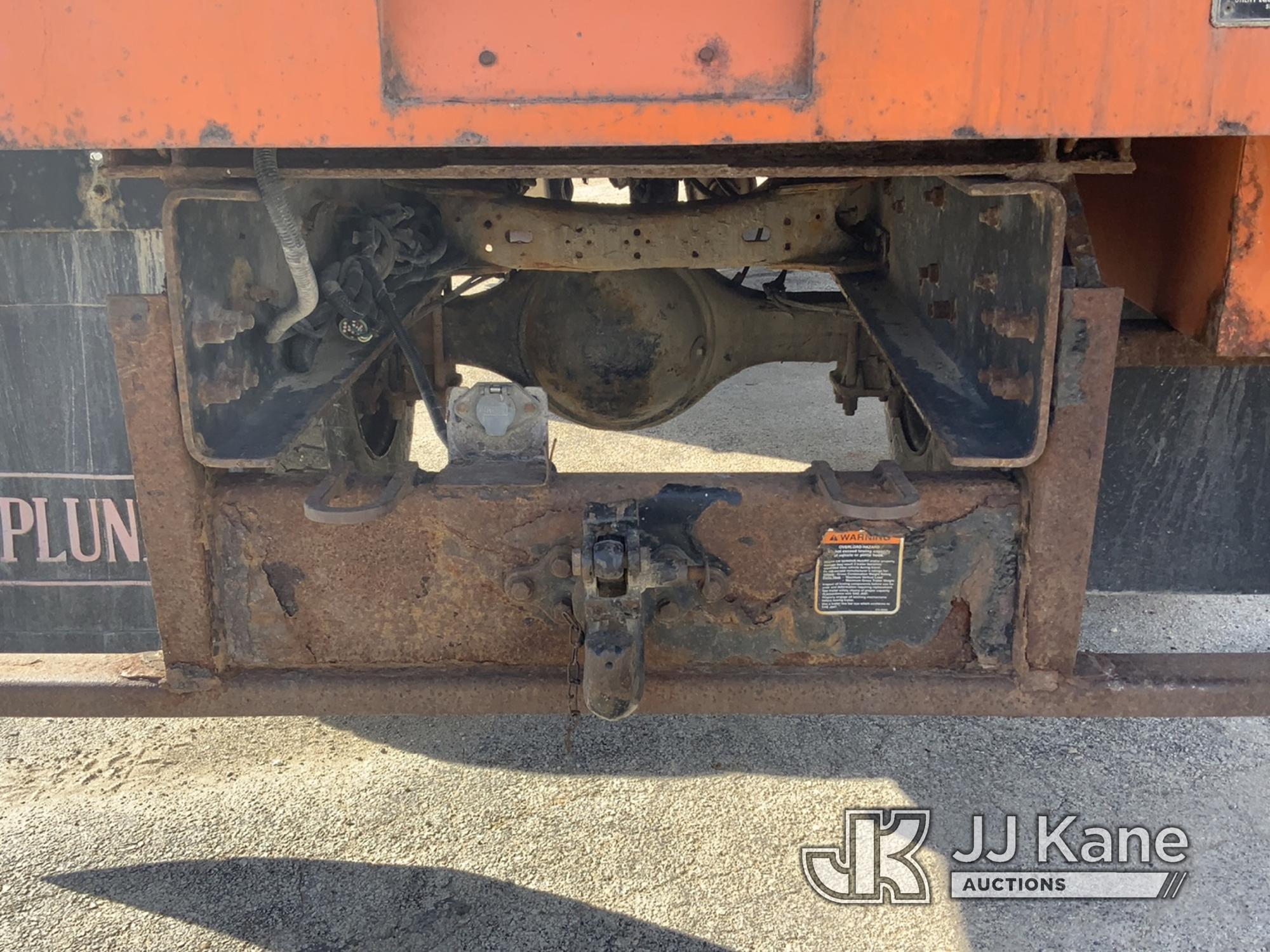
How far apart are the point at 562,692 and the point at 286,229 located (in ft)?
2.69

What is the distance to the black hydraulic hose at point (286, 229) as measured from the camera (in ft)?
4.81

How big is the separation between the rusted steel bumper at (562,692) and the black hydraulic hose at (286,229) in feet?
1.97

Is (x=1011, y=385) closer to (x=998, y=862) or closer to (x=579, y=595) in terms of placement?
(x=579, y=595)

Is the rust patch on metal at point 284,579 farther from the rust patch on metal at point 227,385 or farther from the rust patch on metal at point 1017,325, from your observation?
the rust patch on metal at point 1017,325

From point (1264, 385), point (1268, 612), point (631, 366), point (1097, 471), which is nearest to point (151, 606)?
point (631, 366)

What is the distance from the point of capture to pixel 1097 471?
1.59 m

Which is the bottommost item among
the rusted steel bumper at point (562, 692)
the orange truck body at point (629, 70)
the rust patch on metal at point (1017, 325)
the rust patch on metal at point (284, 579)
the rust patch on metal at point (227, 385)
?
the rusted steel bumper at point (562, 692)

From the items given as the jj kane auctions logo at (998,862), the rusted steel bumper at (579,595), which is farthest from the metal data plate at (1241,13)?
A: the jj kane auctions logo at (998,862)

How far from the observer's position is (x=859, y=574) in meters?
1.69

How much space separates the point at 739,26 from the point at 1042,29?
0.35 metres

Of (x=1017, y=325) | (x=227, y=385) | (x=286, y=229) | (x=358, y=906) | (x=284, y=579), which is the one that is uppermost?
(x=286, y=229)

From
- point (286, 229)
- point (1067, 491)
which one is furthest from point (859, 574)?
point (286, 229)

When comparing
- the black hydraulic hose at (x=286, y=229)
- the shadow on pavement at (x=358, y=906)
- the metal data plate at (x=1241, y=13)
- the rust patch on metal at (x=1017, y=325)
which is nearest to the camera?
the metal data plate at (x=1241, y=13)

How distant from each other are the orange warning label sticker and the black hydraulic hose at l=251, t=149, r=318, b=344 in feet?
2.99
